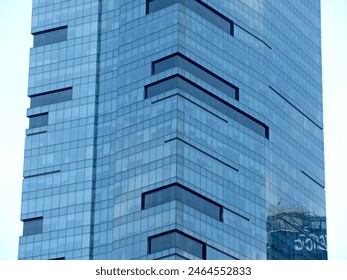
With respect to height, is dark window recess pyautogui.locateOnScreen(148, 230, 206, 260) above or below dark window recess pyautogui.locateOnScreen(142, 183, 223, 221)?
below

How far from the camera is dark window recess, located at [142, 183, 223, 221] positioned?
191375 millimetres

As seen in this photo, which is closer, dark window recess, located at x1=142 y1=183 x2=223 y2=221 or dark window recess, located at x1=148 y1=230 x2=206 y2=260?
dark window recess, located at x1=148 y1=230 x2=206 y2=260

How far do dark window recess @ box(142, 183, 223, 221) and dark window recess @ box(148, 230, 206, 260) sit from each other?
517 cm

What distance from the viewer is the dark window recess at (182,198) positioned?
191m

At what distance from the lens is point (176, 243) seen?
188 metres

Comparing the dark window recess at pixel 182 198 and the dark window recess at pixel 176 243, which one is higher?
the dark window recess at pixel 182 198

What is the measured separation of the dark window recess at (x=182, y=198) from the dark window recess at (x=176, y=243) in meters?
5.17

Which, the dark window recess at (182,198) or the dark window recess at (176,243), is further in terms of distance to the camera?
the dark window recess at (182,198)

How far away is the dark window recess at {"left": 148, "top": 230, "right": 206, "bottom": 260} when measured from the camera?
188375 millimetres

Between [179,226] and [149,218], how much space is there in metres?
6.26

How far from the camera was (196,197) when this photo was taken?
194500mm
